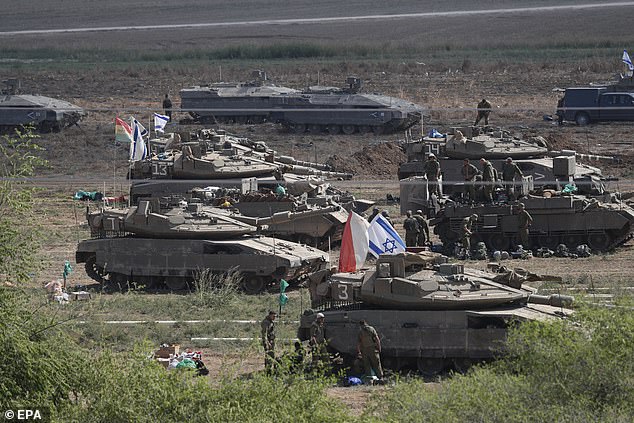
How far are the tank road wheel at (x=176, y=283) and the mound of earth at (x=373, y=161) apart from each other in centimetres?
1769

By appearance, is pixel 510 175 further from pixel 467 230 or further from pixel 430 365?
pixel 430 365

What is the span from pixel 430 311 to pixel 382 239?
3.64m

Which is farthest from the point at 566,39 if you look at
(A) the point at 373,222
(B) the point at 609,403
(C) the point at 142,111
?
(B) the point at 609,403

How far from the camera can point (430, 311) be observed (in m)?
23.0

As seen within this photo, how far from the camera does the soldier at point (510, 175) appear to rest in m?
35.5

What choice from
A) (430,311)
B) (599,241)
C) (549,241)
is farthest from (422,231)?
(430,311)

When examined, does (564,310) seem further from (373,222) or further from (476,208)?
(476,208)

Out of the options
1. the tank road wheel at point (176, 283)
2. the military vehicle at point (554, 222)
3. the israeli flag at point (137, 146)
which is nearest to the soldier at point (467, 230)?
the military vehicle at point (554, 222)

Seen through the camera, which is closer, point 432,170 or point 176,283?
point 176,283

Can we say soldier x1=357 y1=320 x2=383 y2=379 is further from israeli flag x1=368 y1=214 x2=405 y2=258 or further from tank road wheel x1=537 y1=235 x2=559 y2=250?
tank road wheel x1=537 y1=235 x2=559 y2=250

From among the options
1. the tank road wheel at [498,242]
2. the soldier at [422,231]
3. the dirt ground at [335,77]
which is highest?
the soldier at [422,231]

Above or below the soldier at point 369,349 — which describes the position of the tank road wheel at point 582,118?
below


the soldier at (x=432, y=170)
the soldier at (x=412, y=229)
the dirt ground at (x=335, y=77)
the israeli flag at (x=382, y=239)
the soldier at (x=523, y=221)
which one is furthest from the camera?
the dirt ground at (x=335, y=77)

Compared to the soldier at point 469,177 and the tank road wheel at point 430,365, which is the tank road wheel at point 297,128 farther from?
the tank road wheel at point 430,365
